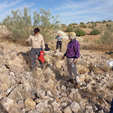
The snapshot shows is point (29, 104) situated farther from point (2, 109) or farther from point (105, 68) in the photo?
point (105, 68)

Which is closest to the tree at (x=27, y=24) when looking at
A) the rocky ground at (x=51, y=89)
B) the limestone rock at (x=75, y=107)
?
the rocky ground at (x=51, y=89)

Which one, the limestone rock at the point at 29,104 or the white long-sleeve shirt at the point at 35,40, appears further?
the white long-sleeve shirt at the point at 35,40

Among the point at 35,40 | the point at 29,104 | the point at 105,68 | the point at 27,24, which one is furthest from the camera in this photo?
the point at 27,24

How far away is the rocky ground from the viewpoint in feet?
9.33

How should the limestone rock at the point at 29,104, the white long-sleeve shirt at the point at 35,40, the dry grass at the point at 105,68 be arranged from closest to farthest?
the limestone rock at the point at 29,104 → the white long-sleeve shirt at the point at 35,40 → the dry grass at the point at 105,68

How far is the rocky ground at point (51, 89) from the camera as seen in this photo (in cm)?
284

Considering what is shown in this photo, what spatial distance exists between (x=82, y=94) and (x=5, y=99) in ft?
6.14

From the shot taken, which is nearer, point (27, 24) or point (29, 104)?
point (29, 104)

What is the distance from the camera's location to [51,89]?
3734 mm

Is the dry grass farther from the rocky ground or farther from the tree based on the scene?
the tree

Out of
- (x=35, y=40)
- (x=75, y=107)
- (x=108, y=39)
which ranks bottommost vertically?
(x=75, y=107)

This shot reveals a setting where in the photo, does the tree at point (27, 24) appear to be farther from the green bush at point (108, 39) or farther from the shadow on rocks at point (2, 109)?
the shadow on rocks at point (2, 109)

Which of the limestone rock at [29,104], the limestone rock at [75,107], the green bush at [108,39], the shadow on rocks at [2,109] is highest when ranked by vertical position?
the green bush at [108,39]

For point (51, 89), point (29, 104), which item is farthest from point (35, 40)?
point (29, 104)
